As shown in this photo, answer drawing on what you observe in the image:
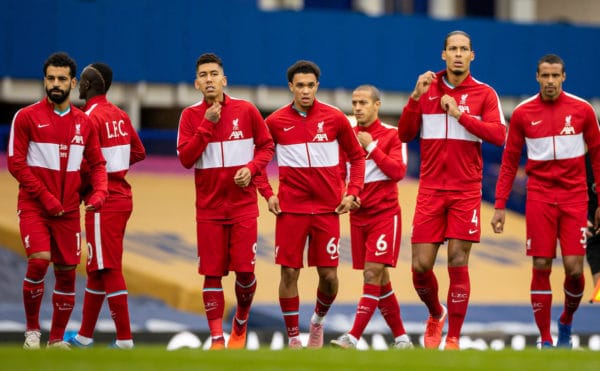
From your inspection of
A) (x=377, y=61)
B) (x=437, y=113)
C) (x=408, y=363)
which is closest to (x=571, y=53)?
(x=377, y=61)

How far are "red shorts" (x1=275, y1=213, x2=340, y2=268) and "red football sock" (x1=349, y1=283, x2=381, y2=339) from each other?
1.41ft

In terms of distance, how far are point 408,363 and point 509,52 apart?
1920cm

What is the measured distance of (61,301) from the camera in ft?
45.0

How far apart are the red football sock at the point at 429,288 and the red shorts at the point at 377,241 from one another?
27 cm

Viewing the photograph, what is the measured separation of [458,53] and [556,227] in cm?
185

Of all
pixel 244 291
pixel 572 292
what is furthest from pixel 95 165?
pixel 572 292

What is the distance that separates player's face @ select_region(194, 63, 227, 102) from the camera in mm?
13844

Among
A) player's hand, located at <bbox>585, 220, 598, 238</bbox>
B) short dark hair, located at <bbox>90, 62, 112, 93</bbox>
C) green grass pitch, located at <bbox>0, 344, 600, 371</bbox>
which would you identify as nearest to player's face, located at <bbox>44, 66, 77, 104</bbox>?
short dark hair, located at <bbox>90, 62, 112, 93</bbox>

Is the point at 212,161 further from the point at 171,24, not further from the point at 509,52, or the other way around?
the point at 509,52

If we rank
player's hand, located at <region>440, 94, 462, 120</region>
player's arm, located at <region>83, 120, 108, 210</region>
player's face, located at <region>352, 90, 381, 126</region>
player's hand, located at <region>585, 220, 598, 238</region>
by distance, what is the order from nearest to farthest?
player's arm, located at <region>83, 120, 108, 210</region>, player's hand, located at <region>440, 94, 462, 120</region>, player's face, located at <region>352, 90, 381, 126</region>, player's hand, located at <region>585, 220, 598, 238</region>

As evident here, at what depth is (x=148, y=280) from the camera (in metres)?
20.2

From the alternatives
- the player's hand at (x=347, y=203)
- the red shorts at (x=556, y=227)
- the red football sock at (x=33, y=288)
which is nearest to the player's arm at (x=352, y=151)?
the player's hand at (x=347, y=203)

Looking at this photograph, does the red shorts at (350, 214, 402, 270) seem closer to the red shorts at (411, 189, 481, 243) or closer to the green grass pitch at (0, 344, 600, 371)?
the red shorts at (411, 189, 481, 243)

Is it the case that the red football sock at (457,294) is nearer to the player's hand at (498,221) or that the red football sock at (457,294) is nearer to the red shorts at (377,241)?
the player's hand at (498,221)
